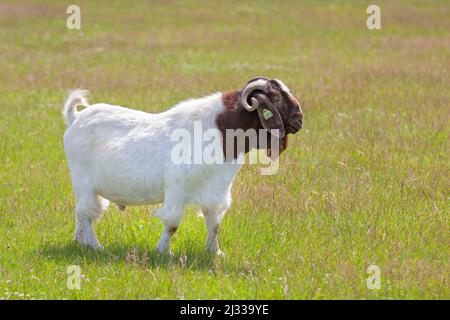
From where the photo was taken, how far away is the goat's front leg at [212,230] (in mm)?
8688

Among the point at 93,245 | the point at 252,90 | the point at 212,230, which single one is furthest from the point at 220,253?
the point at 252,90

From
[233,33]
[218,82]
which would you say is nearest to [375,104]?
[218,82]

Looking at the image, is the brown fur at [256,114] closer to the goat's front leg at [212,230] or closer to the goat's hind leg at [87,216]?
the goat's front leg at [212,230]

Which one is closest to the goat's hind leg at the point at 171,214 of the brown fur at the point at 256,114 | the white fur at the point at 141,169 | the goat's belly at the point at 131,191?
the white fur at the point at 141,169

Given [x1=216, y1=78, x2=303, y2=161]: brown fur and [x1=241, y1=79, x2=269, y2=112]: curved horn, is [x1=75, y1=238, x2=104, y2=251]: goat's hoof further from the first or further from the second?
[x1=241, y1=79, x2=269, y2=112]: curved horn

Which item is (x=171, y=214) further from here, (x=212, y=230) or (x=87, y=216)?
(x=87, y=216)

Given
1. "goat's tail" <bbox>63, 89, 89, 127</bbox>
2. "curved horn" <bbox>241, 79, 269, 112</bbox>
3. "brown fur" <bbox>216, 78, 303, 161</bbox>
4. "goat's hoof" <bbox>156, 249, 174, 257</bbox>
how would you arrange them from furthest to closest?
"goat's tail" <bbox>63, 89, 89, 127</bbox>, "goat's hoof" <bbox>156, 249, 174, 257</bbox>, "brown fur" <bbox>216, 78, 303, 161</bbox>, "curved horn" <bbox>241, 79, 269, 112</bbox>

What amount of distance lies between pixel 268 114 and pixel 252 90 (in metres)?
0.30

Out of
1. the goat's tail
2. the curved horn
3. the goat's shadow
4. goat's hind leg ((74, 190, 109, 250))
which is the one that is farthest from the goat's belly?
the curved horn

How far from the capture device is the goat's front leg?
28.5 feet

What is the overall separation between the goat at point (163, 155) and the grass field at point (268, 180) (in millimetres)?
489

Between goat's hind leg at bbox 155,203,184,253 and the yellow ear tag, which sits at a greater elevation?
the yellow ear tag

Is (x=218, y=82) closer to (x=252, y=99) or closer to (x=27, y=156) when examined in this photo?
(x=27, y=156)

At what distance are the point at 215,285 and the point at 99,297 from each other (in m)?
1.08
